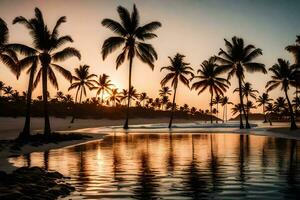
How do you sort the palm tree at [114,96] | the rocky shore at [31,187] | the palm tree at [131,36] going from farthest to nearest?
the palm tree at [114,96], the palm tree at [131,36], the rocky shore at [31,187]

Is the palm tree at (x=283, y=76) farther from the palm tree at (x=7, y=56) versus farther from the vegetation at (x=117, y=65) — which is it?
the palm tree at (x=7, y=56)

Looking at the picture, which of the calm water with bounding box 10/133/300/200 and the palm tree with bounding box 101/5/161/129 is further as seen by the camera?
the palm tree with bounding box 101/5/161/129

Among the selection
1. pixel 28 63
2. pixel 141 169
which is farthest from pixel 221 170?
pixel 28 63

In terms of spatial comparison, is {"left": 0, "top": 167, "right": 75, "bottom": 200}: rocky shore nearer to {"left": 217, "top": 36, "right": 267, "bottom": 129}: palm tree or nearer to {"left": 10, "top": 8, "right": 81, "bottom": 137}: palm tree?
{"left": 10, "top": 8, "right": 81, "bottom": 137}: palm tree

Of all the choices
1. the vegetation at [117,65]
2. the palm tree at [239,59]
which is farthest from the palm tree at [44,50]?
the palm tree at [239,59]

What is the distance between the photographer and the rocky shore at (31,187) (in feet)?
29.3

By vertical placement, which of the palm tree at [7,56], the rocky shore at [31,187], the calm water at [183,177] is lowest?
the calm water at [183,177]

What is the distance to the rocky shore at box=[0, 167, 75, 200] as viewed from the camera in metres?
8.94

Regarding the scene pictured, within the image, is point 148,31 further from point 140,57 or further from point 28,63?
point 28,63

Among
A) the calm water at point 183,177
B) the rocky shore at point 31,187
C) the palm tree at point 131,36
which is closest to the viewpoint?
the rocky shore at point 31,187

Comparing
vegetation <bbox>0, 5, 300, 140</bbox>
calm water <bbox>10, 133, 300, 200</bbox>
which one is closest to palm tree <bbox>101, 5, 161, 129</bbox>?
vegetation <bbox>0, 5, 300, 140</bbox>

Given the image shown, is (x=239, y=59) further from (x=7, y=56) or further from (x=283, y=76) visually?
(x=7, y=56)

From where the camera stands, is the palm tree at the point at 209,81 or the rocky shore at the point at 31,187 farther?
the palm tree at the point at 209,81

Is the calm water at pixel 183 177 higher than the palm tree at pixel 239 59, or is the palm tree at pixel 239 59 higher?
the palm tree at pixel 239 59
